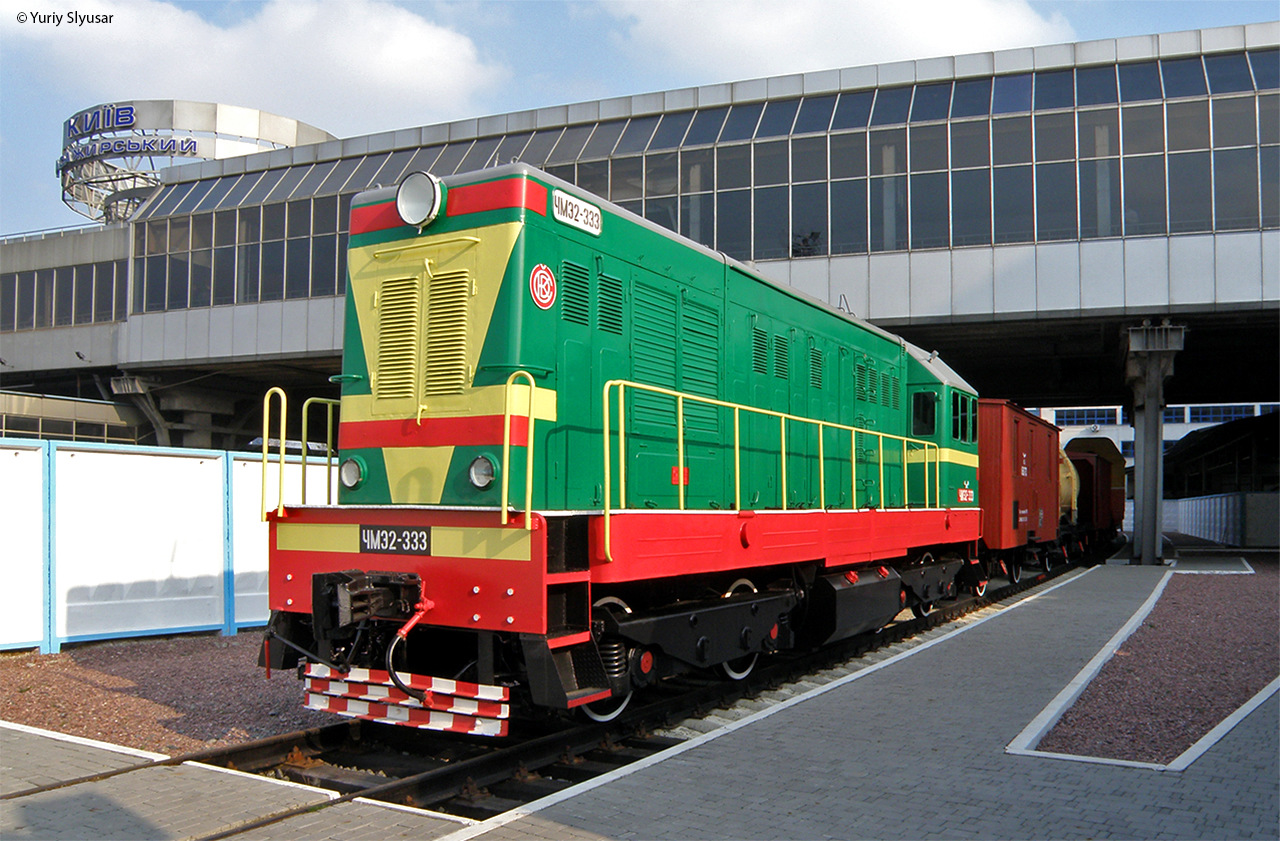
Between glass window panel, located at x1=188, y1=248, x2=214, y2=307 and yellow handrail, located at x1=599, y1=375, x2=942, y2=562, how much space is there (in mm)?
24491

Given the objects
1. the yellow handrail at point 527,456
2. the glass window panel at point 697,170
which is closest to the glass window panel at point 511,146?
the glass window panel at point 697,170

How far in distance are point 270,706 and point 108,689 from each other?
1.67m

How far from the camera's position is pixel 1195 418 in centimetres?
6738

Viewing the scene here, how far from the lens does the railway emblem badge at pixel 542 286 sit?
6.00 metres

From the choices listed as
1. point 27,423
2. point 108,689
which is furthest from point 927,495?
point 27,423

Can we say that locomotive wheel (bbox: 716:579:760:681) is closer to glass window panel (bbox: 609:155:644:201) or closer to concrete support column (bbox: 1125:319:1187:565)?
concrete support column (bbox: 1125:319:1187:565)

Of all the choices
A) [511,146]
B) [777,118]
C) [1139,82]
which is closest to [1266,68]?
[1139,82]

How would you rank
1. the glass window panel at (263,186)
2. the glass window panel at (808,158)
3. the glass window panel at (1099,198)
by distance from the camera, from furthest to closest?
the glass window panel at (263,186) < the glass window panel at (808,158) < the glass window panel at (1099,198)

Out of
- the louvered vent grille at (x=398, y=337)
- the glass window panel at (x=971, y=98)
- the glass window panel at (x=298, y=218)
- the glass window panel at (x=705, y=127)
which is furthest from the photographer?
the glass window panel at (x=298, y=218)

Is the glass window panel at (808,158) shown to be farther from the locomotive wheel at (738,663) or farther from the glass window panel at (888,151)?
the locomotive wheel at (738,663)

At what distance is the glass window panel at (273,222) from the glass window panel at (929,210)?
712 inches

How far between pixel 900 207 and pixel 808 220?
87.5 inches

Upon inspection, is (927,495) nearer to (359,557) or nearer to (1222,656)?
(1222,656)

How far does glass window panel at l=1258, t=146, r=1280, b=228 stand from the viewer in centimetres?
2039
